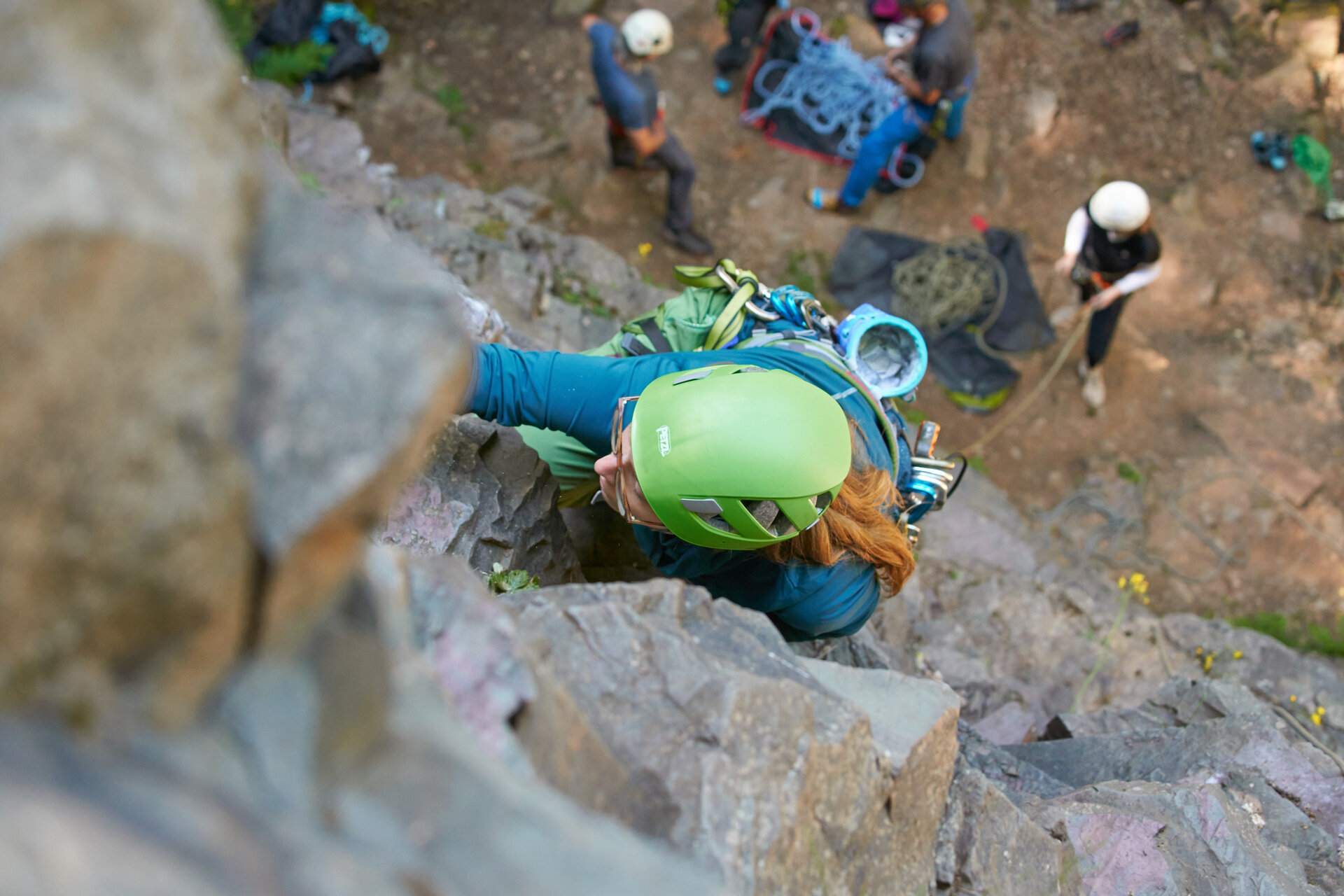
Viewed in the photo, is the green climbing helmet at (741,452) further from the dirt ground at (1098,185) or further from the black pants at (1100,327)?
the black pants at (1100,327)

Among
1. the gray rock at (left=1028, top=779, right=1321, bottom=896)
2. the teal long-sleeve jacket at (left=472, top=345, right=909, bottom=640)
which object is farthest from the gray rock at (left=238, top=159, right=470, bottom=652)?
the gray rock at (left=1028, top=779, right=1321, bottom=896)

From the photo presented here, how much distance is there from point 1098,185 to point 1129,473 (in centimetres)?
290

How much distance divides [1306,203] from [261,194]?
31.1ft

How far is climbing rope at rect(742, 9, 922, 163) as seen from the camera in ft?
25.3

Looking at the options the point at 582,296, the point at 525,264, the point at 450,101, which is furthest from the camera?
the point at 450,101

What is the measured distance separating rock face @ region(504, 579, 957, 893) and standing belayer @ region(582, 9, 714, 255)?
4969 millimetres

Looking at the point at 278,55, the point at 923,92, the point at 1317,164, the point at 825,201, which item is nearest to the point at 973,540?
the point at 825,201

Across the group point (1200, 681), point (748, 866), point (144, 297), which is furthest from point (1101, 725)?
point (144, 297)

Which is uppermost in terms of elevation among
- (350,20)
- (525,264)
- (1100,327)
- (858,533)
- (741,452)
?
(741,452)

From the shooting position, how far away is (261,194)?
3.82 ft

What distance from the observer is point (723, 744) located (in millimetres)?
1841

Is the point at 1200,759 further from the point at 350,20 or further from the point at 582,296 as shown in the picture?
the point at 350,20

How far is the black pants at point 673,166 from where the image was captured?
6.70 meters

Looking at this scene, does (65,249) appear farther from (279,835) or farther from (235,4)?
(235,4)
